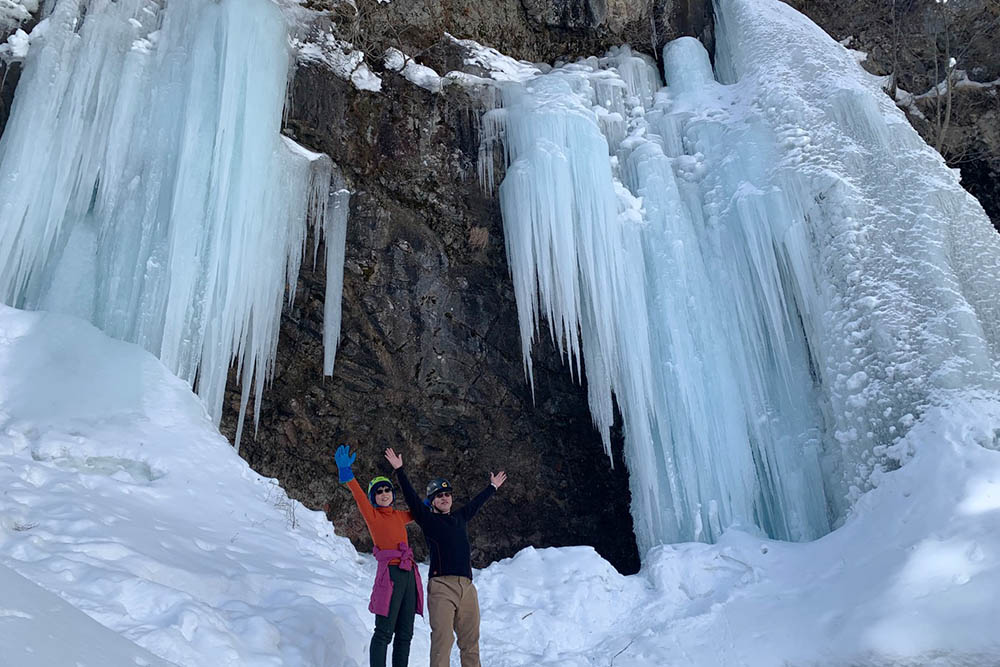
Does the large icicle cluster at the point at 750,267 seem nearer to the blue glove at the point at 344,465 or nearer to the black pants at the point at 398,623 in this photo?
the black pants at the point at 398,623

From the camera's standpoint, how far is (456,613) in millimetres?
3738

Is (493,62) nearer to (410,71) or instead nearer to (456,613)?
(410,71)

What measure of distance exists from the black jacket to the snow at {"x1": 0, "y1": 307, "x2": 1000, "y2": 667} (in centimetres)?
69

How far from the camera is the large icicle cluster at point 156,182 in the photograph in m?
7.38

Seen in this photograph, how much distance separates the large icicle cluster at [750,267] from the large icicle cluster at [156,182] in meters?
3.03

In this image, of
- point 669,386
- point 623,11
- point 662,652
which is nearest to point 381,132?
point 623,11

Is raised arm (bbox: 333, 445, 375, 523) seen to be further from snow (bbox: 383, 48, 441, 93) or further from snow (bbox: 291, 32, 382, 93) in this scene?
snow (bbox: 383, 48, 441, 93)

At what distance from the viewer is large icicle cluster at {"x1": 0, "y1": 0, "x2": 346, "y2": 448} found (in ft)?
24.2

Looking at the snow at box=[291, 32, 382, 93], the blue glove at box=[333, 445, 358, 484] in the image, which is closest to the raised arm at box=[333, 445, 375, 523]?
the blue glove at box=[333, 445, 358, 484]

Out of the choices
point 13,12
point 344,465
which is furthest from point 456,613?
point 13,12

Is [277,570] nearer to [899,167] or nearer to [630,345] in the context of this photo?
[630,345]

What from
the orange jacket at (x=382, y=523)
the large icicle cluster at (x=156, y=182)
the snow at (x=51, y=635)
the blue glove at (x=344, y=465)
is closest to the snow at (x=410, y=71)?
the large icicle cluster at (x=156, y=182)

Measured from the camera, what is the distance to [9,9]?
318 inches

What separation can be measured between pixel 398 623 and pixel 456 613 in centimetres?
30
